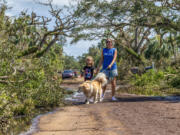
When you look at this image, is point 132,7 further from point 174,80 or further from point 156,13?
point 174,80

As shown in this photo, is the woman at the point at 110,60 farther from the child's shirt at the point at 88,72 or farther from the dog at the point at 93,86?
the child's shirt at the point at 88,72

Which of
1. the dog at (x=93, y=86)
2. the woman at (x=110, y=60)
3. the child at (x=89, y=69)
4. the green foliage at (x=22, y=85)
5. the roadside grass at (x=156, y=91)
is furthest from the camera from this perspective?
the roadside grass at (x=156, y=91)

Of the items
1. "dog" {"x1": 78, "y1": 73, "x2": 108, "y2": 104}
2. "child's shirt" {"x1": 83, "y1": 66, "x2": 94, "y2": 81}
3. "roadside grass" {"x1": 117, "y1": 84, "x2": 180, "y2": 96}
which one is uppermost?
"child's shirt" {"x1": 83, "y1": 66, "x2": 94, "y2": 81}

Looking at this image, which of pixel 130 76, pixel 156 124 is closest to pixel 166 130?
pixel 156 124

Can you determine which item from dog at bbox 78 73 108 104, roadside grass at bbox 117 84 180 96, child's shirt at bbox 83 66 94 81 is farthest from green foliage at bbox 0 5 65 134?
roadside grass at bbox 117 84 180 96

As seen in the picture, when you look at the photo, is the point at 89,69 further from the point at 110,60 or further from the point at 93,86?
the point at 93,86

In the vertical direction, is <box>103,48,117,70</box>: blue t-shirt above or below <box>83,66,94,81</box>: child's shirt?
above

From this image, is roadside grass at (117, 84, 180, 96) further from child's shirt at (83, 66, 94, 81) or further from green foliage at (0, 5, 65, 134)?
green foliage at (0, 5, 65, 134)

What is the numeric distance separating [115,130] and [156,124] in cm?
92

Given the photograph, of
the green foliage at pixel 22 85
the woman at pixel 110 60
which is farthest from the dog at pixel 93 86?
the green foliage at pixel 22 85

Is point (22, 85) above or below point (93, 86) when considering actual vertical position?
above

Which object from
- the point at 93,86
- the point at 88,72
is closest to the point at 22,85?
the point at 93,86

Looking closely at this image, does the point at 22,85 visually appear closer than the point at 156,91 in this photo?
Yes

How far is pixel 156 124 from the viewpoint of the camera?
5453 millimetres
